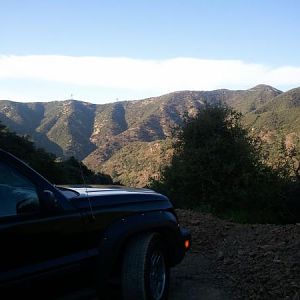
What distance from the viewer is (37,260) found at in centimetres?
350

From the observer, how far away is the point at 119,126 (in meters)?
175

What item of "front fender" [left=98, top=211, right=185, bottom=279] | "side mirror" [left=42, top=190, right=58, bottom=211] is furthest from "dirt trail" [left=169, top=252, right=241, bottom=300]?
"side mirror" [left=42, top=190, right=58, bottom=211]

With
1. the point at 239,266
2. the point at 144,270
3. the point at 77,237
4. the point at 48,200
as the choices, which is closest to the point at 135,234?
the point at 144,270

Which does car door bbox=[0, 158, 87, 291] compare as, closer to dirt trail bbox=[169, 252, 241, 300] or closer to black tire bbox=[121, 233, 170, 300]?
black tire bbox=[121, 233, 170, 300]

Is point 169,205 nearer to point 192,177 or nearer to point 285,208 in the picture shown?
point 285,208

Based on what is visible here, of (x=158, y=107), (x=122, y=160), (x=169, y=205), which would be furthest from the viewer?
(x=158, y=107)

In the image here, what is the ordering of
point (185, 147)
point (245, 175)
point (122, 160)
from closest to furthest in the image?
1. point (245, 175)
2. point (185, 147)
3. point (122, 160)

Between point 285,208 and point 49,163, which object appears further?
point 49,163

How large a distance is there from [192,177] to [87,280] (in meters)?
17.6

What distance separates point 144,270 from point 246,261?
272cm

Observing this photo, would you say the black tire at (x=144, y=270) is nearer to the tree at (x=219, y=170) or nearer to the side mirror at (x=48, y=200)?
the side mirror at (x=48, y=200)

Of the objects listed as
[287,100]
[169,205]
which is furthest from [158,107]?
[169,205]

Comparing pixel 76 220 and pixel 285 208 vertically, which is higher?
pixel 76 220

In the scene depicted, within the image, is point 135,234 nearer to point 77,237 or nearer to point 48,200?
point 77,237
